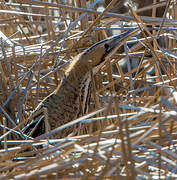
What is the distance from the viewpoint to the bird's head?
5.23 ft

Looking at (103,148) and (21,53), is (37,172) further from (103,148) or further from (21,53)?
(21,53)

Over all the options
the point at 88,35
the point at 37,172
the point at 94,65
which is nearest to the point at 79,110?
the point at 94,65

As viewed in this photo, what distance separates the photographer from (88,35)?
6.08 feet

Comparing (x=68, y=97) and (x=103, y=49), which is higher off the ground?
(x=103, y=49)

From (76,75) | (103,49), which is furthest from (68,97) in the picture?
(103,49)

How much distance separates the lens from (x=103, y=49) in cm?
163

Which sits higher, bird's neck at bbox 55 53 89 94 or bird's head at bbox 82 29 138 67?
bird's head at bbox 82 29 138 67

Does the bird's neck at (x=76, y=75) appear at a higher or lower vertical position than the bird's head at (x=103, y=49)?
lower

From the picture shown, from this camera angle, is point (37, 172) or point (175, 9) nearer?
point (37, 172)

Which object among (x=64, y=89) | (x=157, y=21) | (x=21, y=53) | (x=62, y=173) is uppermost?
(x=157, y=21)

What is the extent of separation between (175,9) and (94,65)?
0.59 m

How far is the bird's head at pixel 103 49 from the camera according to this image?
1593 millimetres

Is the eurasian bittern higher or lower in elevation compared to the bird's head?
lower

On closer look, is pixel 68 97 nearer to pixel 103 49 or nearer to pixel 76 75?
pixel 76 75
